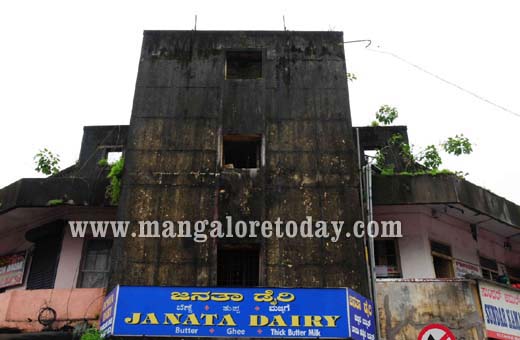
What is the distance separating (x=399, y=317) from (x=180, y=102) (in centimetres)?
725

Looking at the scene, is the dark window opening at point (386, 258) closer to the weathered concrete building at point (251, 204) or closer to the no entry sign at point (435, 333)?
the weathered concrete building at point (251, 204)

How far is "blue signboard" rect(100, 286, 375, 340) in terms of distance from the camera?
10.9m

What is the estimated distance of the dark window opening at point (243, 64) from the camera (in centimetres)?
1505

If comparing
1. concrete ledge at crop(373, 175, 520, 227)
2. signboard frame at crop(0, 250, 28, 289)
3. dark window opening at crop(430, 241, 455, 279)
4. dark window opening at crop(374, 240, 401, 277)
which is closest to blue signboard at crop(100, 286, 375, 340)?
dark window opening at crop(374, 240, 401, 277)

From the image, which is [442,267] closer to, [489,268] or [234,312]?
[489,268]

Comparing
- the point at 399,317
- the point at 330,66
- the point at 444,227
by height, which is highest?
the point at 330,66

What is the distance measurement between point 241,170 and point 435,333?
5.58m

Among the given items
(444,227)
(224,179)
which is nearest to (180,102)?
(224,179)

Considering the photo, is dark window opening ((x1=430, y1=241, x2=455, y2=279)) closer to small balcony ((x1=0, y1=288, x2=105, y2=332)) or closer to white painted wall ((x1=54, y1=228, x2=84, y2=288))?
small balcony ((x1=0, y1=288, x2=105, y2=332))

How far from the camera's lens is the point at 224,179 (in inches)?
514

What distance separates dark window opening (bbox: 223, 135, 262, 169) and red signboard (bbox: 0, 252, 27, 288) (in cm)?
645

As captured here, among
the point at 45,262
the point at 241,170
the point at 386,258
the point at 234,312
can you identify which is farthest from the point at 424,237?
the point at 45,262

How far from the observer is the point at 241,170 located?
1321 cm

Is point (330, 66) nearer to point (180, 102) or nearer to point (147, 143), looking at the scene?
point (180, 102)
